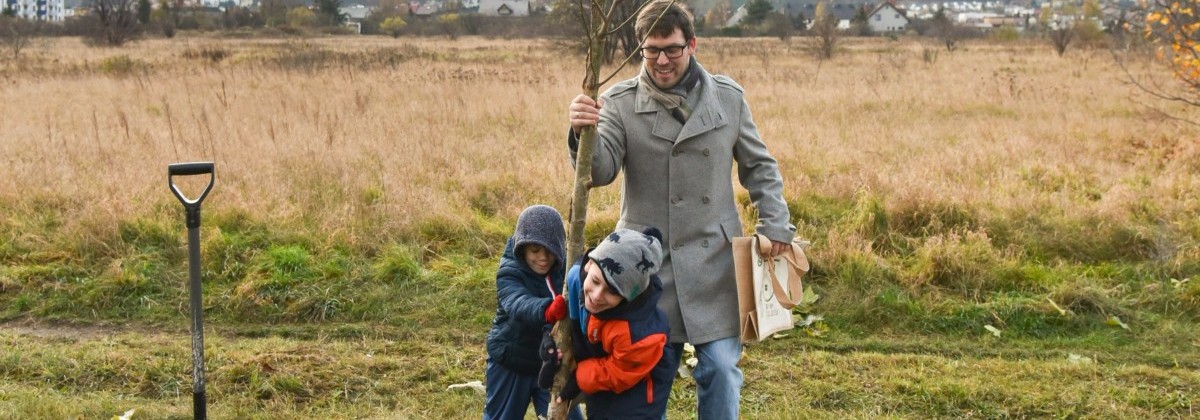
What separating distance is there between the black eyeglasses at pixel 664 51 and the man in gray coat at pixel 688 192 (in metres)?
0.02

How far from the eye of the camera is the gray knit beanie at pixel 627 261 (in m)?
2.89

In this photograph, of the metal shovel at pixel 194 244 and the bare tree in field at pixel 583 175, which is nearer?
the bare tree in field at pixel 583 175

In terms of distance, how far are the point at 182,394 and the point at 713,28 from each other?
4723 centimetres

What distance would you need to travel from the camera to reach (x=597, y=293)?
2896 mm

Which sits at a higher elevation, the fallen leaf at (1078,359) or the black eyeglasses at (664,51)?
the black eyeglasses at (664,51)

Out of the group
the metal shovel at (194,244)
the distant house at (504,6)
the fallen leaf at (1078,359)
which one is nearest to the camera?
the metal shovel at (194,244)

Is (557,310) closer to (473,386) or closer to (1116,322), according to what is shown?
(473,386)

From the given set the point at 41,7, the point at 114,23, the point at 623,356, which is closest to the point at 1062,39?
the point at 623,356

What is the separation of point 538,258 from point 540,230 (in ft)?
0.43

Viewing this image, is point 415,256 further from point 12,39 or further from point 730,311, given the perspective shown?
point 12,39

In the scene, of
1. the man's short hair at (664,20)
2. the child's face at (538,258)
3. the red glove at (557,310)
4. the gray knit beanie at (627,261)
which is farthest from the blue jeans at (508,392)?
the man's short hair at (664,20)

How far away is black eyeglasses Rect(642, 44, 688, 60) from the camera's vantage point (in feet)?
10.8

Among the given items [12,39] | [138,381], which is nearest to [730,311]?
[138,381]

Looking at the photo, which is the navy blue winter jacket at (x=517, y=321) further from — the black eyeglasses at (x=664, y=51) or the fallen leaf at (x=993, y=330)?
the fallen leaf at (x=993, y=330)
